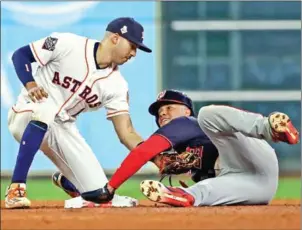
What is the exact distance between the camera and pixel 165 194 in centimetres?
300

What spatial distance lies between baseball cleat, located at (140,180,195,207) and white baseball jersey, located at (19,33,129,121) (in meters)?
0.65

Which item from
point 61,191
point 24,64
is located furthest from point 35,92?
point 61,191

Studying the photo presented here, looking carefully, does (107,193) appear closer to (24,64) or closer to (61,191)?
(24,64)

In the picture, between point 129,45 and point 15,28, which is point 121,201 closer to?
point 129,45

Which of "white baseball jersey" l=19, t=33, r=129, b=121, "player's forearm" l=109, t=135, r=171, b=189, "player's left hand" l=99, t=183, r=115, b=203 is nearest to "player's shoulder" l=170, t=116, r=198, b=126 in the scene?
"player's forearm" l=109, t=135, r=171, b=189

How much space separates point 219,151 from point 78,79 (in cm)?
72

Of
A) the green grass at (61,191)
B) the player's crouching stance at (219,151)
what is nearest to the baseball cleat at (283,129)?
the player's crouching stance at (219,151)

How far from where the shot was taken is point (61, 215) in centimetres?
273

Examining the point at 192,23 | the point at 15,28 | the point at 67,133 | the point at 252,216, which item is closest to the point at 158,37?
the point at 192,23

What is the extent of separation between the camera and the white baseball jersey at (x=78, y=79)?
142 inches

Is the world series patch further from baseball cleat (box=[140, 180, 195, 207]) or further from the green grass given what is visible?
the green grass

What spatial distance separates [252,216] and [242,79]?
4.62 meters

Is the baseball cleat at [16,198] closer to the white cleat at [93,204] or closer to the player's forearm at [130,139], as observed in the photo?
the white cleat at [93,204]

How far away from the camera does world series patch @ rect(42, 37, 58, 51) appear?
11.6 feet
